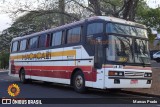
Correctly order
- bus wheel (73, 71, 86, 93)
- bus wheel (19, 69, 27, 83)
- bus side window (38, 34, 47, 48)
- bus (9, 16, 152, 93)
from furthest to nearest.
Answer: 1. bus wheel (19, 69, 27, 83)
2. bus side window (38, 34, 47, 48)
3. bus wheel (73, 71, 86, 93)
4. bus (9, 16, 152, 93)

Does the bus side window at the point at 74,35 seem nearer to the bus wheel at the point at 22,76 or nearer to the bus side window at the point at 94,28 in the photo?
the bus side window at the point at 94,28

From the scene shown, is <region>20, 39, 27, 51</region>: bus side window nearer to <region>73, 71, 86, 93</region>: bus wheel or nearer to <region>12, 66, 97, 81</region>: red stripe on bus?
<region>12, 66, 97, 81</region>: red stripe on bus

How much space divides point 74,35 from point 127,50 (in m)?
3.17

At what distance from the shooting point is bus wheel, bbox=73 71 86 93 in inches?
622

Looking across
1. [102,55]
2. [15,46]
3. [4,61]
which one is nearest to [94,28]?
[102,55]

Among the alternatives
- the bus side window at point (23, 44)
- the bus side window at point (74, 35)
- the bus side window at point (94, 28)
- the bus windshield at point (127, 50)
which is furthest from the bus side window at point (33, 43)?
the bus windshield at point (127, 50)

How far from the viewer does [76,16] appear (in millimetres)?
25359

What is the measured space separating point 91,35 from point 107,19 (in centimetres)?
104

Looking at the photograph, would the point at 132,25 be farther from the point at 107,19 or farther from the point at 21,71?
the point at 21,71

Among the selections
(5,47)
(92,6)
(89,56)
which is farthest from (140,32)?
(5,47)

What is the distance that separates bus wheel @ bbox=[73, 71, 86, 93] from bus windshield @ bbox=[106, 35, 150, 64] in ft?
6.76

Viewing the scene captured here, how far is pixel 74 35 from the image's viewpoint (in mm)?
17031

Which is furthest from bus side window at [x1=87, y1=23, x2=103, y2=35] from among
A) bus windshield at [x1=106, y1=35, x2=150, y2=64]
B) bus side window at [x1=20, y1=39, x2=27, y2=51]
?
bus side window at [x1=20, y1=39, x2=27, y2=51]

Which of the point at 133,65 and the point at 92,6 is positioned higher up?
the point at 92,6
